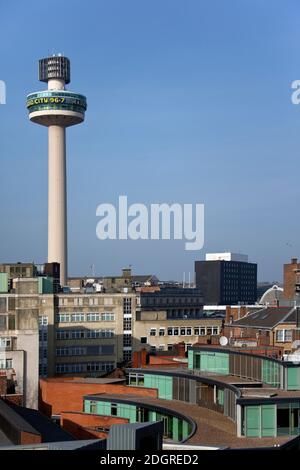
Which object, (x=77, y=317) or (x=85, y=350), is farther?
(x=77, y=317)

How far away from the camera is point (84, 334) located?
62.0 metres

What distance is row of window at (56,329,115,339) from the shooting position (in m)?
61.5

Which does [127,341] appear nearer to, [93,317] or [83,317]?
[93,317]

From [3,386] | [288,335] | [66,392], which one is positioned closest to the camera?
[3,386]

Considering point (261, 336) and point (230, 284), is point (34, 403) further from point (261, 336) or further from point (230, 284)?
point (230, 284)

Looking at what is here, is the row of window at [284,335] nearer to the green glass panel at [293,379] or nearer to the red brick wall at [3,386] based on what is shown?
the red brick wall at [3,386]

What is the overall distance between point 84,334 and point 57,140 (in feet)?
210

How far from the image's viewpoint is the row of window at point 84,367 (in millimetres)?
59844

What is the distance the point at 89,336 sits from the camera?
204 feet

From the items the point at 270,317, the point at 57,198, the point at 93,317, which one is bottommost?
the point at 93,317

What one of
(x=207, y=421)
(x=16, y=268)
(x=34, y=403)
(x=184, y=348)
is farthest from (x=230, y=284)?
(x=207, y=421)

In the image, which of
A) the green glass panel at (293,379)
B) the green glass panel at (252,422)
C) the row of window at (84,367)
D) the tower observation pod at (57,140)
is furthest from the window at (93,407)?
the tower observation pod at (57,140)

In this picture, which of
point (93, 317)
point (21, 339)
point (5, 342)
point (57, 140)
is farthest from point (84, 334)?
point (57, 140)
